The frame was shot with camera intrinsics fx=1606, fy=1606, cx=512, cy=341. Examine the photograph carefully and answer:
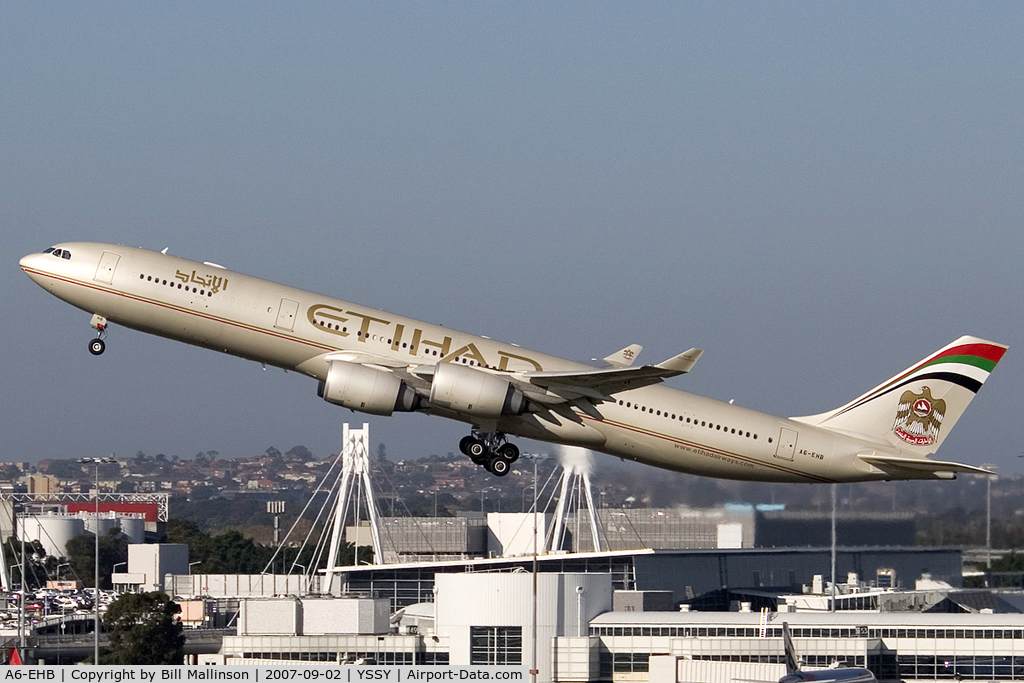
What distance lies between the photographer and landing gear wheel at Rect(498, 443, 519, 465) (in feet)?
164

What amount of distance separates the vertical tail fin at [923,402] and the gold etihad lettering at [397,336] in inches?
409

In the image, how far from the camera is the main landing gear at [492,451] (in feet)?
163

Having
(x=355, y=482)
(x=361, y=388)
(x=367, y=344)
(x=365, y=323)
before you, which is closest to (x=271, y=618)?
(x=367, y=344)

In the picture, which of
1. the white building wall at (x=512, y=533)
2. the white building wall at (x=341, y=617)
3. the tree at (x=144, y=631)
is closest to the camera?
the white building wall at (x=341, y=617)

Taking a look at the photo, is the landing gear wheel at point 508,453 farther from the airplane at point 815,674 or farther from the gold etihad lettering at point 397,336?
the airplane at point 815,674

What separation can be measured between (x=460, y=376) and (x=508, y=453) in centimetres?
406

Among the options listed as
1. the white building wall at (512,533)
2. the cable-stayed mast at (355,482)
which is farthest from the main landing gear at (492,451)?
the cable-stayed mast at (355,482)

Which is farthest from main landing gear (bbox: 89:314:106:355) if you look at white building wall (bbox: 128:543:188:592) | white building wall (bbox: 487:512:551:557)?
white building wall (bbox: 128:543:188:592)

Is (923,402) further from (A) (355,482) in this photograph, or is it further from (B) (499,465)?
(A) (355,482)

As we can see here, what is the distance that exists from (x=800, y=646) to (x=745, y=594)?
3044 cm

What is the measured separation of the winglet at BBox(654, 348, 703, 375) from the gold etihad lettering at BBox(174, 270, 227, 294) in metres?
13.3

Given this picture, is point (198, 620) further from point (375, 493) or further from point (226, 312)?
point (226, 312)

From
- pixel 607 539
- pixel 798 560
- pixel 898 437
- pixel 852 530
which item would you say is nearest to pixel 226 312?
pixel 898 437

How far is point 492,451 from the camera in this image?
4984 cm
